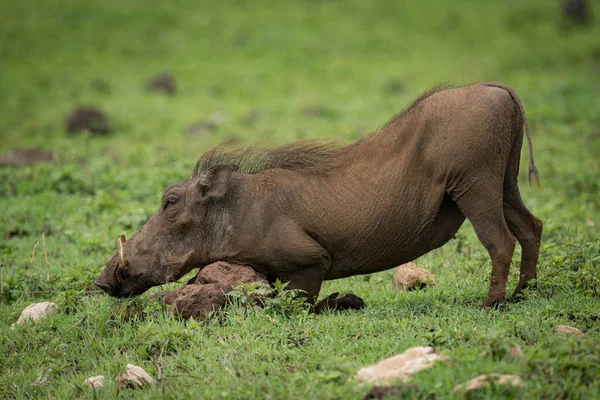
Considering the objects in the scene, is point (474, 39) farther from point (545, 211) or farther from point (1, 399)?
point (1, 399)

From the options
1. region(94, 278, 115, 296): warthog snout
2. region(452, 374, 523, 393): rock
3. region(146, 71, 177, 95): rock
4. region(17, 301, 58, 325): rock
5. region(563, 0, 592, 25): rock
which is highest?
region(563, 0, 592, 25): rock

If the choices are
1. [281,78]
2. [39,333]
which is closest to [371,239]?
[39,333]

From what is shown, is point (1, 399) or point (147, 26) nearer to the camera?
point (1, 399)

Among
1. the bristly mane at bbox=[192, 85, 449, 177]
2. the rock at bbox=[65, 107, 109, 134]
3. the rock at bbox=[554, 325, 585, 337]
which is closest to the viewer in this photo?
the rock at bbox=[554, 325, 585, 337]

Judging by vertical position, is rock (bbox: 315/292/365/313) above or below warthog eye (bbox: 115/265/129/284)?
below

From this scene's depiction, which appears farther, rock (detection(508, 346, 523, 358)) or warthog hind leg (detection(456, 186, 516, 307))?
warthog hind leg (detection(456, 186, 516, 307))

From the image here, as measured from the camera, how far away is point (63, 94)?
19.7m

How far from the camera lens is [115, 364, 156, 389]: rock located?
201 inches

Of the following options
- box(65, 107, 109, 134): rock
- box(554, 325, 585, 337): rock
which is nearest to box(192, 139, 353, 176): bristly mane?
box(554, 325, 585, 337): rock

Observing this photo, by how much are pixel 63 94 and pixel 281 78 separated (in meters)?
5.41

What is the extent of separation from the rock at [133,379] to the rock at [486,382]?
201 cm

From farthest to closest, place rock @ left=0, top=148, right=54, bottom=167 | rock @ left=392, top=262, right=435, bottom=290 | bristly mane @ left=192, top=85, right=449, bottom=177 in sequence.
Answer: rock @ left=0, top=148, right=54, bottom=167
rock @ left=392, top=262, right=435, bottom=290
bristly mane @ left=192, top=85, right=449, bottom=177

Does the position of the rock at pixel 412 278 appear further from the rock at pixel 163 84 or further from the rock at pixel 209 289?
the rock at pixel 163 84

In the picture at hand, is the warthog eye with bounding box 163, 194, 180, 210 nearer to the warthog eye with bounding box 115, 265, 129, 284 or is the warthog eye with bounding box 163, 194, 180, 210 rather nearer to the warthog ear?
the warthog ear
